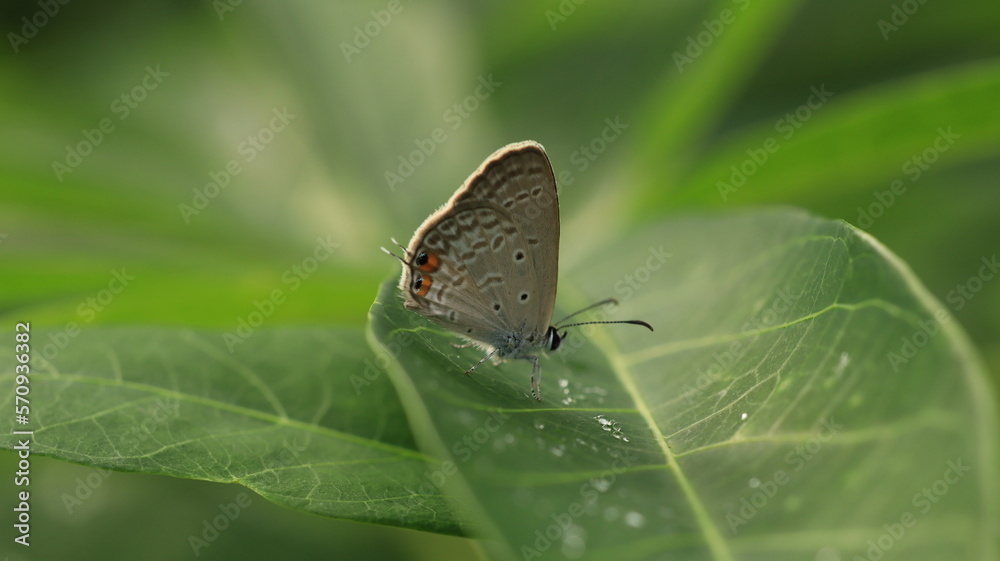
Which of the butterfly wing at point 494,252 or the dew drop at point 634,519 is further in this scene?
the butterfly wing at point 494,252
